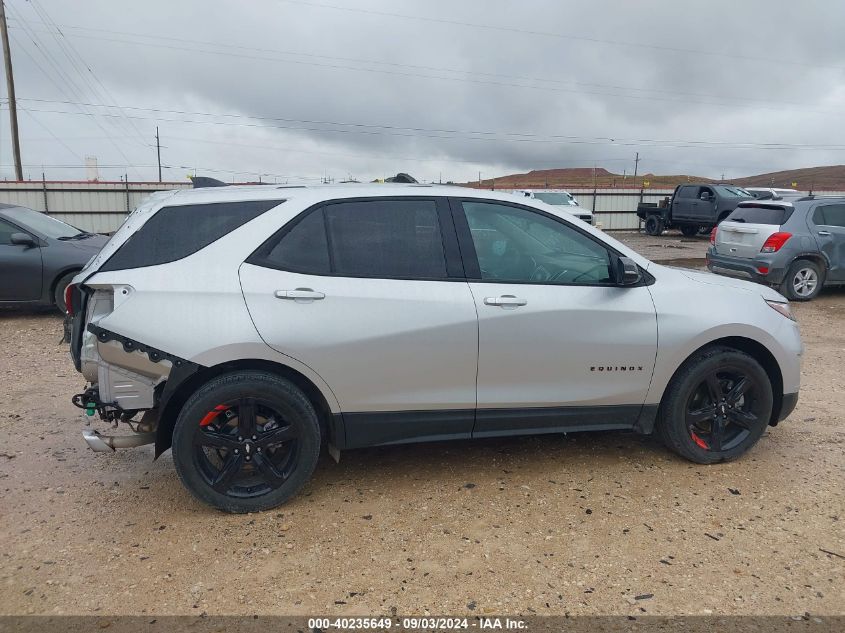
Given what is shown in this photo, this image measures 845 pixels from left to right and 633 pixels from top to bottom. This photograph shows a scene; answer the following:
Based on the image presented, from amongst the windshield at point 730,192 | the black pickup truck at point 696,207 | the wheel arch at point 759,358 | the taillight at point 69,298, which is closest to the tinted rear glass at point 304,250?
the taillight at point 69,298

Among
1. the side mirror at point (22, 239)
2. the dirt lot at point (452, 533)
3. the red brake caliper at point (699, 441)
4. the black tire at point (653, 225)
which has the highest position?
the black tire at point (653, 225)

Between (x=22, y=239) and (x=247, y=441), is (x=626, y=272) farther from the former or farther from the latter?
(x=22, y=239)

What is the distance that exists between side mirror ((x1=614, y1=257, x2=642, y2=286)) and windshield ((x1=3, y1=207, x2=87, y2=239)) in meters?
7.62

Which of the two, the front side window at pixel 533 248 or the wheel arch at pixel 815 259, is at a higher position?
the front side window at pixel 533 248

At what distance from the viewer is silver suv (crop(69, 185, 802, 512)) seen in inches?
127

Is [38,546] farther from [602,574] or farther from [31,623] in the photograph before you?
[602,574]

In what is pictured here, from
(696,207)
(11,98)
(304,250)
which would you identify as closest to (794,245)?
(304,250)

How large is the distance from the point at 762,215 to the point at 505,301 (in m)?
8.73

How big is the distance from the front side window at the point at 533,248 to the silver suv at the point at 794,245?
755 centimetres

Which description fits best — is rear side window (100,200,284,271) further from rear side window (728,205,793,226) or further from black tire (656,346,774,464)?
rear side window (728,205,793,226)

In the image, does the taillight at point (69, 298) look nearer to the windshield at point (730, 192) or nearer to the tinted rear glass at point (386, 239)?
the tinted rear glass at point (386, 239)

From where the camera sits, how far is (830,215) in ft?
33.4

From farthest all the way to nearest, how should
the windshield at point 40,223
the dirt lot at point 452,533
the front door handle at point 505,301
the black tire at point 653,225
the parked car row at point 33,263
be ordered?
the black tire at point 653,225 < the windshield at point 40,223 < the parked car row at point 33,263 < the front door handle at point 505,301 < the dirt lot at point 452,533

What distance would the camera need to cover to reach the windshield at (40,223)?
8.26m
